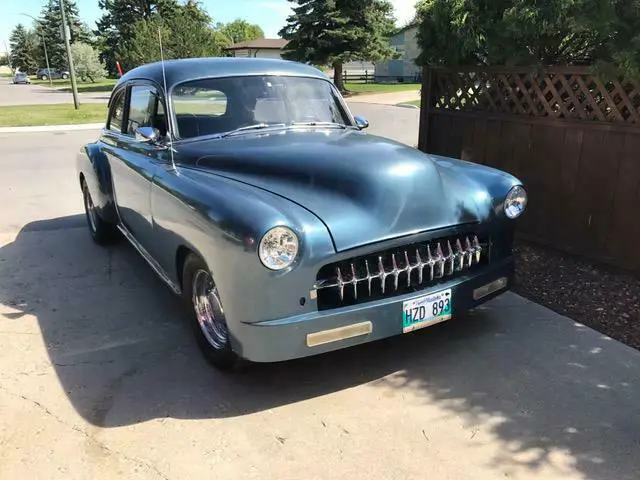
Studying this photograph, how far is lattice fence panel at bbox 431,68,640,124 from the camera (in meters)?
4.71

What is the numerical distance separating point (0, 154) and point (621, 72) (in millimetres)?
12727

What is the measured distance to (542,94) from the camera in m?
5.37

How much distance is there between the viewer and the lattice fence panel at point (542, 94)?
4.71 m

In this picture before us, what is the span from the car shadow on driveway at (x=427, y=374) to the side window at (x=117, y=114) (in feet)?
5.88

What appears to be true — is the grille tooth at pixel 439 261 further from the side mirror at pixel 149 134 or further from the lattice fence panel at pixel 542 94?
the lattice fence panel at pixel 542 94

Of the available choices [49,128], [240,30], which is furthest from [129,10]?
[240,30]

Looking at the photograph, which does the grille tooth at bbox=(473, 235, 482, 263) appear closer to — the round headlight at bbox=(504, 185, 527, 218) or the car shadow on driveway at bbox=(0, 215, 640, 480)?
the round headlight at bbox=(504, 185, 527, 218)

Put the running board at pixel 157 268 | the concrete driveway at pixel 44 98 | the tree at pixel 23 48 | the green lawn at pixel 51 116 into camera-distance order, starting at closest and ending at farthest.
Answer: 1. the running board at pixel 157 268
2. the green lawn at pixel 51 116
3. the concrete driveway at pixel 44 98
4. the tree at pixel 23 48

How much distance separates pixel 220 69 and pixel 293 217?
2.04m

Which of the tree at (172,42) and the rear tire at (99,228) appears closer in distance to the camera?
the rear tire at (99,228)

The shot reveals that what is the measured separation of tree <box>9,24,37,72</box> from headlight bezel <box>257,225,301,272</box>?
92986 millimetres

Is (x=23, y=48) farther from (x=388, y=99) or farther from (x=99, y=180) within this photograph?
(x=99, y=180)

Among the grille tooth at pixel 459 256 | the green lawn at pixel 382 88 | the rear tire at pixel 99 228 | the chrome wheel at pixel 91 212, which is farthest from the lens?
the green lawn at pixel 382 88

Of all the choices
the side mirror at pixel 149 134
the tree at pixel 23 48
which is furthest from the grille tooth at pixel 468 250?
the tree at pixel 23 48
